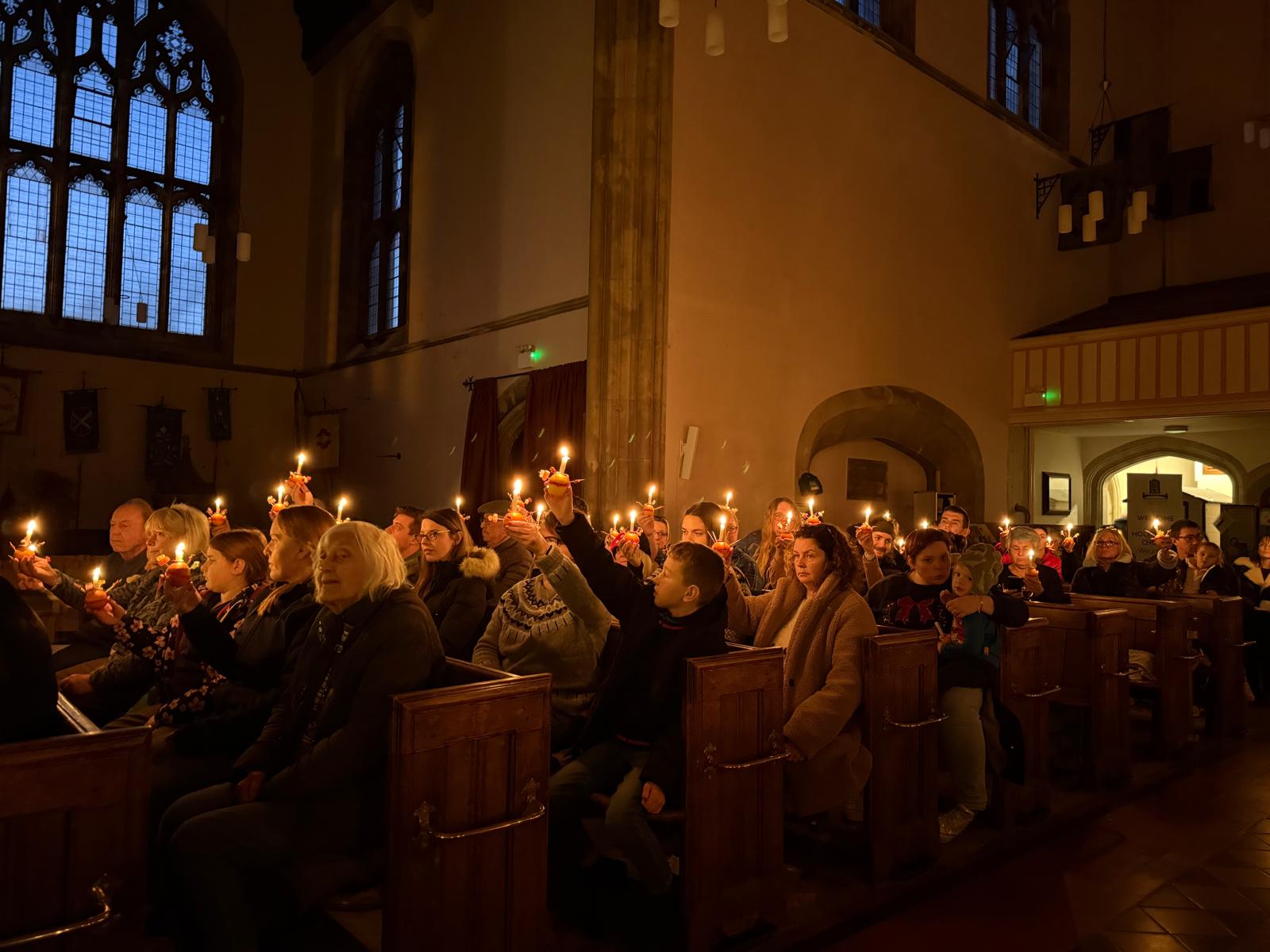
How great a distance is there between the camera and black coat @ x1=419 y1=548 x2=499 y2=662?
3771 mm

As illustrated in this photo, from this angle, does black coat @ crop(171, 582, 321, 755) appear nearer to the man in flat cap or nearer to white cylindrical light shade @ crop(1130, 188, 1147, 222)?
the man in flat cap

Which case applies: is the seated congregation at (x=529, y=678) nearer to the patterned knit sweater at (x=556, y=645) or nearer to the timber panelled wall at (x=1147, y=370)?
the patterned knit sweater at (x=556, y=645)

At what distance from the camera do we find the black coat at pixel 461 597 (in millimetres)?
3771

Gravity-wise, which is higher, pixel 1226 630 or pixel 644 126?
pixel 644 126

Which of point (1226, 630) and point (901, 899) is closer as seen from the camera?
point (901, 899)

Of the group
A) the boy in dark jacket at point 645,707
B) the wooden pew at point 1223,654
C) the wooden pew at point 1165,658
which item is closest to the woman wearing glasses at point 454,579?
the boy in dark jacket at point 645,707

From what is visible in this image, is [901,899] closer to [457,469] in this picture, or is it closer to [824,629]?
[824,629]

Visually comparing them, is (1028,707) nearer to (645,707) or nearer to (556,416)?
(645,707)

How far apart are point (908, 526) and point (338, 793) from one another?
31.3 ft

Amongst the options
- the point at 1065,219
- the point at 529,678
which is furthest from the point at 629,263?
the point at 1065,219

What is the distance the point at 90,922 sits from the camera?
1812 mm

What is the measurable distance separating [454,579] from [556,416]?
13.9 feet

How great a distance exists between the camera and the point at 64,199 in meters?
11.3

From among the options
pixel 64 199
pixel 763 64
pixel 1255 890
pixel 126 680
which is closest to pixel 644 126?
pixel 763 64
